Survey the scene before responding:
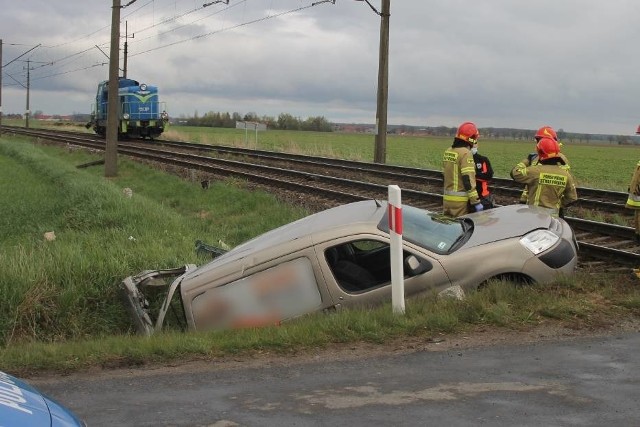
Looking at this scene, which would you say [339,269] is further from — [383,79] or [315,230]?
[383,79]

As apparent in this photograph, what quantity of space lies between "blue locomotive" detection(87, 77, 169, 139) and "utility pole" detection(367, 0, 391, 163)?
19539mm

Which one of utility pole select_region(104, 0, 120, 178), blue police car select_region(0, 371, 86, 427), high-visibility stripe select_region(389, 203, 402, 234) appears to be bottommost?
blue police car select_region(0, 371, 86, 427)

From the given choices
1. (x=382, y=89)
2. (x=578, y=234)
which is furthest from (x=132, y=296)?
(x=382, y=89)

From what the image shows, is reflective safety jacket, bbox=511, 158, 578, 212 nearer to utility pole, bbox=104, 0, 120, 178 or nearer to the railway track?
the railway track

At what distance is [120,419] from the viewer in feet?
12.6

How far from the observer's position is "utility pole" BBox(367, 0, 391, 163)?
2492cm

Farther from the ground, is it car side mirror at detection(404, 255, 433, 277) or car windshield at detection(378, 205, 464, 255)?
car windshield at detection(378, 205, 464, 255)

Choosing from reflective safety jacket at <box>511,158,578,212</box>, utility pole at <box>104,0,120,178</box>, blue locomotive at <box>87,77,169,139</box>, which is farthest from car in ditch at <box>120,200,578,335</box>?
blue locomotive at <box>87,77,169,139</box>

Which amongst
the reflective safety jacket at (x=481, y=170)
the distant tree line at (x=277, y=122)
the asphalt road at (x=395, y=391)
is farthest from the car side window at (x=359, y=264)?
the distant tree line at (x=277, y=122)

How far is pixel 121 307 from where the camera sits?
7.75 meters

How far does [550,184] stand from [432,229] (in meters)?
2.24

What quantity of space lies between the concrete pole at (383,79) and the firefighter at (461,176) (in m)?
17.2

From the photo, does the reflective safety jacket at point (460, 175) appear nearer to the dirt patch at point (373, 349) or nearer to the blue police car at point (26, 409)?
the dirt patch at point (373, 349)

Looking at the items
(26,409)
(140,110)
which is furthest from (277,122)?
(26,409)
